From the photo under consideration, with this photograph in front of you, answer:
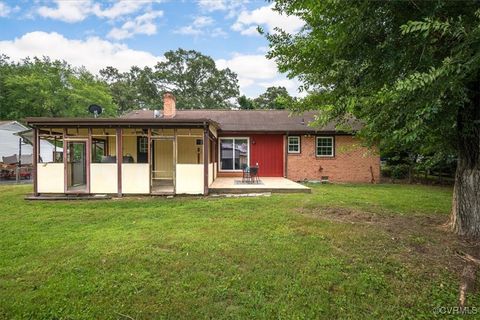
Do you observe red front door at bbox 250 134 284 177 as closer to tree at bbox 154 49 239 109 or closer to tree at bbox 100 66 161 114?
tree at bbox 154 49 239 109

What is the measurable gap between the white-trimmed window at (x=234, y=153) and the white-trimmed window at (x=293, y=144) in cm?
219

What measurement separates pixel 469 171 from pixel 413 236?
59.0 inches

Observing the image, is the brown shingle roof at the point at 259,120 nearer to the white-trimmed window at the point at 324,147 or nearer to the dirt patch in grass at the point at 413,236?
the white-trimmed window at the point at 324,147

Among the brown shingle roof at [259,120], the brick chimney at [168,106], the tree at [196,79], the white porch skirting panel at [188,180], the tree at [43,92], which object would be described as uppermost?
the tree at [196,79]

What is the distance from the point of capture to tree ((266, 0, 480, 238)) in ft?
10.2

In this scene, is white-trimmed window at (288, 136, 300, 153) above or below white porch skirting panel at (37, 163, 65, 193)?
above

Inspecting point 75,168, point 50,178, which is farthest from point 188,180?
point 50,178

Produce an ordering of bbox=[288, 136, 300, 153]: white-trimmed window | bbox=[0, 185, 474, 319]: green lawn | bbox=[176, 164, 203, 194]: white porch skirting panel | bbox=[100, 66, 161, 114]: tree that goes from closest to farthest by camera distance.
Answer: bbox=[0, 185, 474, 319]: green lawn
bbox=[176, 164, 203, 194]: white porch skirting panel
bbox=[288, 136, 300, 153]: white-trimmed window
bbox=[100, 66, 161, 114]: tree

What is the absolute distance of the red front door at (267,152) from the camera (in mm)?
14359

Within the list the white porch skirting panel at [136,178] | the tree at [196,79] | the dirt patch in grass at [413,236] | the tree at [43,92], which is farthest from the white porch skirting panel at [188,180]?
the tree at [196,79]

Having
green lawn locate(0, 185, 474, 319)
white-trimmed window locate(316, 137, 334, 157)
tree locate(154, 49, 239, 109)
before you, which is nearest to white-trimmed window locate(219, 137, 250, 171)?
white-trimmed window locate(316, 137, 334, 157)

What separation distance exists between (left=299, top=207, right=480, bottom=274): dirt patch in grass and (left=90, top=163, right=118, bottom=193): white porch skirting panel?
615cm

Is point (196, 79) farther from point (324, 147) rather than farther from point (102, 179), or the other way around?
point (102, 179)

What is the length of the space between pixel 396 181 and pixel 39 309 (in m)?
15.0
